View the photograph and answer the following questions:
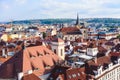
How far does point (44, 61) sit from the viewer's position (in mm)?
57844

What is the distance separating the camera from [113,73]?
6612 cm

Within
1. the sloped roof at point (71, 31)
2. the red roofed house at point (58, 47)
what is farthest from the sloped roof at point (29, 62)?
the sloped roof at point (71, 31)

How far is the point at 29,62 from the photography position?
5412 centimetres

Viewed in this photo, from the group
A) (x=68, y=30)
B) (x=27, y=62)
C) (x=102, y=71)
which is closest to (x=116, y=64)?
(x=102, y=71)

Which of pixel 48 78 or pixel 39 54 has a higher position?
pixel 39 54

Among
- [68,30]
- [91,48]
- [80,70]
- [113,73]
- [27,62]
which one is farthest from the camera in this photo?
[68,30]

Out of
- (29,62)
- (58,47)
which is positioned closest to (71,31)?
(58,47)

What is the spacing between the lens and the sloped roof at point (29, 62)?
51.9 metres

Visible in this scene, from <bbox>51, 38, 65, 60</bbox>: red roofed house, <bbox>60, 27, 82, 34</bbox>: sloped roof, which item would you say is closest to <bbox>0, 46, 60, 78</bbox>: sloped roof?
<bbox>51, 38, 65, 60</bbox>: red roofed house

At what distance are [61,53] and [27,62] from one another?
16.1 meters

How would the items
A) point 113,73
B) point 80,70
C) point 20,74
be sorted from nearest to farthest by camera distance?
point 20,74 < point 80,70 < point 113,73

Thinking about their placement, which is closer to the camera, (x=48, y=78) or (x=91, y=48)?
(x=48, y=78)

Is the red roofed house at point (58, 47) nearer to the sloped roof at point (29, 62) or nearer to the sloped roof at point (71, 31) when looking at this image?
the sloped roof at point (29, 62)

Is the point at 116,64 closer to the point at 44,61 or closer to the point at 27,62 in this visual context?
the point at 44,61
